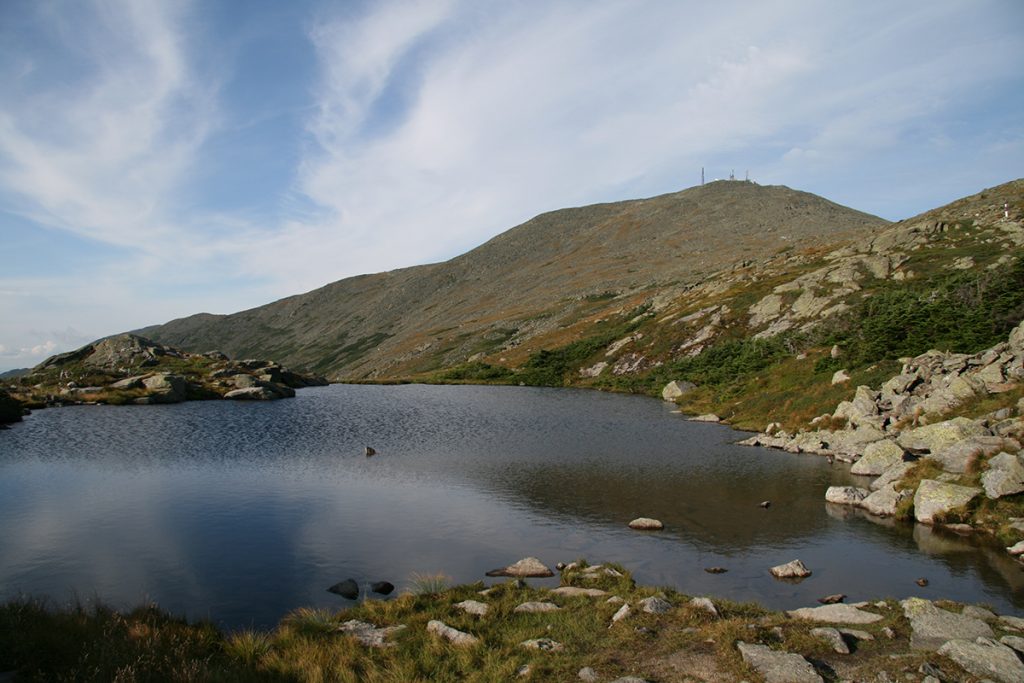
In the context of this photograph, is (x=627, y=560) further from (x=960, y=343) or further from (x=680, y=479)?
(x=960, y=343)

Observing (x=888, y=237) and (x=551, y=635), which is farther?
(x=888, y=237)

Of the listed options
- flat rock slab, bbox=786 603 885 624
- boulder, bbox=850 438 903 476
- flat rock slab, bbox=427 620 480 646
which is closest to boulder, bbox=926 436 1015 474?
boulder, bbox=850 438 903 476

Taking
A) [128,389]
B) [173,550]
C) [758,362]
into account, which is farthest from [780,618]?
[128,389]

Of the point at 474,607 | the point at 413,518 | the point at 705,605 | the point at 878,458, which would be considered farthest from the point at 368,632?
the point at 878,458

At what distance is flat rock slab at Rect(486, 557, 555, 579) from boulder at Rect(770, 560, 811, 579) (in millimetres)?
9121

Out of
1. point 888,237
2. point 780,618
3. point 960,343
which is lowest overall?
point 780,618

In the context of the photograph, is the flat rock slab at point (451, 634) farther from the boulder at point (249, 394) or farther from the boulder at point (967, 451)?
the boulder at point (249, 394)

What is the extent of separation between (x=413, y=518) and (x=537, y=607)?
14174 millimetres

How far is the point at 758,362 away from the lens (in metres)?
75.8

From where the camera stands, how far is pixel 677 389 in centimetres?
8456

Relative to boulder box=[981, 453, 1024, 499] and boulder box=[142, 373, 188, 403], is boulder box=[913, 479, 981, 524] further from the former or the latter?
boulder box=[142, 373, 188, 403]

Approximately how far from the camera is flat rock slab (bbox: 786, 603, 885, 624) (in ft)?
58.6

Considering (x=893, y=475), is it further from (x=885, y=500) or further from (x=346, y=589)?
(x=346, y=589)

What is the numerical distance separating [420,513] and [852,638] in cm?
2224
